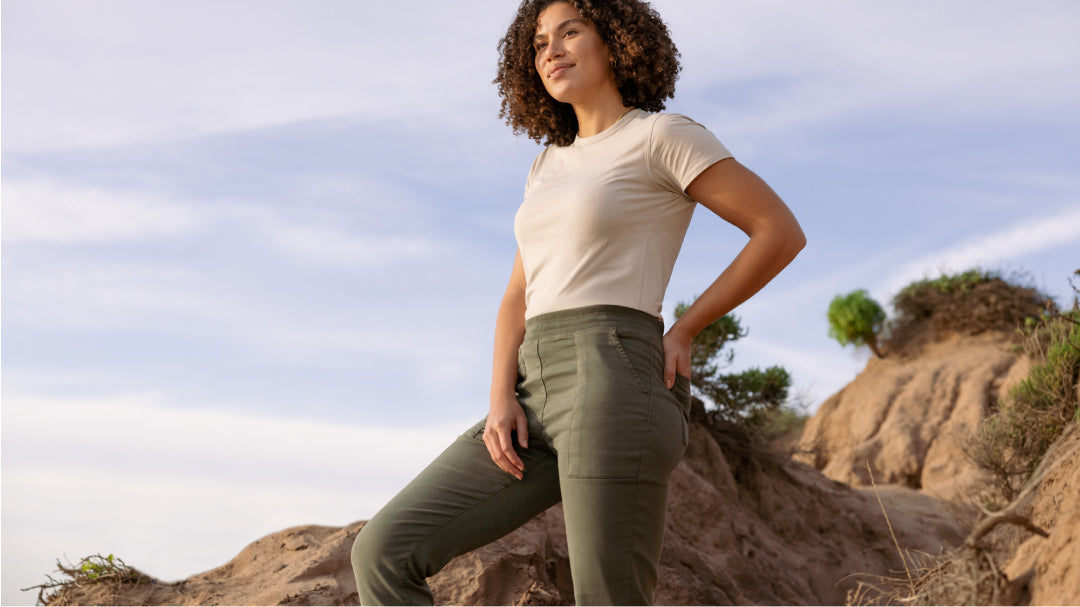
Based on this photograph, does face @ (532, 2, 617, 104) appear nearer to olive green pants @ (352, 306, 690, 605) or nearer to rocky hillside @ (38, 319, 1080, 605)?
olive green pants @ (352, 306, 690, 605)

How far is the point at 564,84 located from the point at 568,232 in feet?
1.89

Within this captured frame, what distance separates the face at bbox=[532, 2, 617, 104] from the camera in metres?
2.85

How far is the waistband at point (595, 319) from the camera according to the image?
2465 millimetres

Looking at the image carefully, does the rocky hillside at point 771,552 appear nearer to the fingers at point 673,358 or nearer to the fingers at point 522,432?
the fingers at point 673,358

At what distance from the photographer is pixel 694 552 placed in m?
6.72

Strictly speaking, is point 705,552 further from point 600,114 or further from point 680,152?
point 680,152

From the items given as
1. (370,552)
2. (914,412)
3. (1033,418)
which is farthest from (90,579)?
(914,412)

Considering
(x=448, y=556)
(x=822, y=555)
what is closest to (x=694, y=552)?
(x=822, y=555)

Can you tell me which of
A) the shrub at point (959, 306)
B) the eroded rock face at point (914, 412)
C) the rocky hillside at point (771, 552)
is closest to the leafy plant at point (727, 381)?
the rocky hillside at point (771, 552)

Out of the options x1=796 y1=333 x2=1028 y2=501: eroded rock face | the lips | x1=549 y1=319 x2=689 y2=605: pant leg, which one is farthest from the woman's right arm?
x1=796 y1=333 x2=1028 y2=501: eroded rock face

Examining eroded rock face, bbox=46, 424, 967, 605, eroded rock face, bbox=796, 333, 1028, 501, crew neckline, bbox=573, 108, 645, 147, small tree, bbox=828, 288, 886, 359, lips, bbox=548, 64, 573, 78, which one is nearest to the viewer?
crew neckline, bbox=573, 108, 645, 147

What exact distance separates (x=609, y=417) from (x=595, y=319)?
296mm

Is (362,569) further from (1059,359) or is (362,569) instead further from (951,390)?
(951,390)

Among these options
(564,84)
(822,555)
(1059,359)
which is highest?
(564,84)
